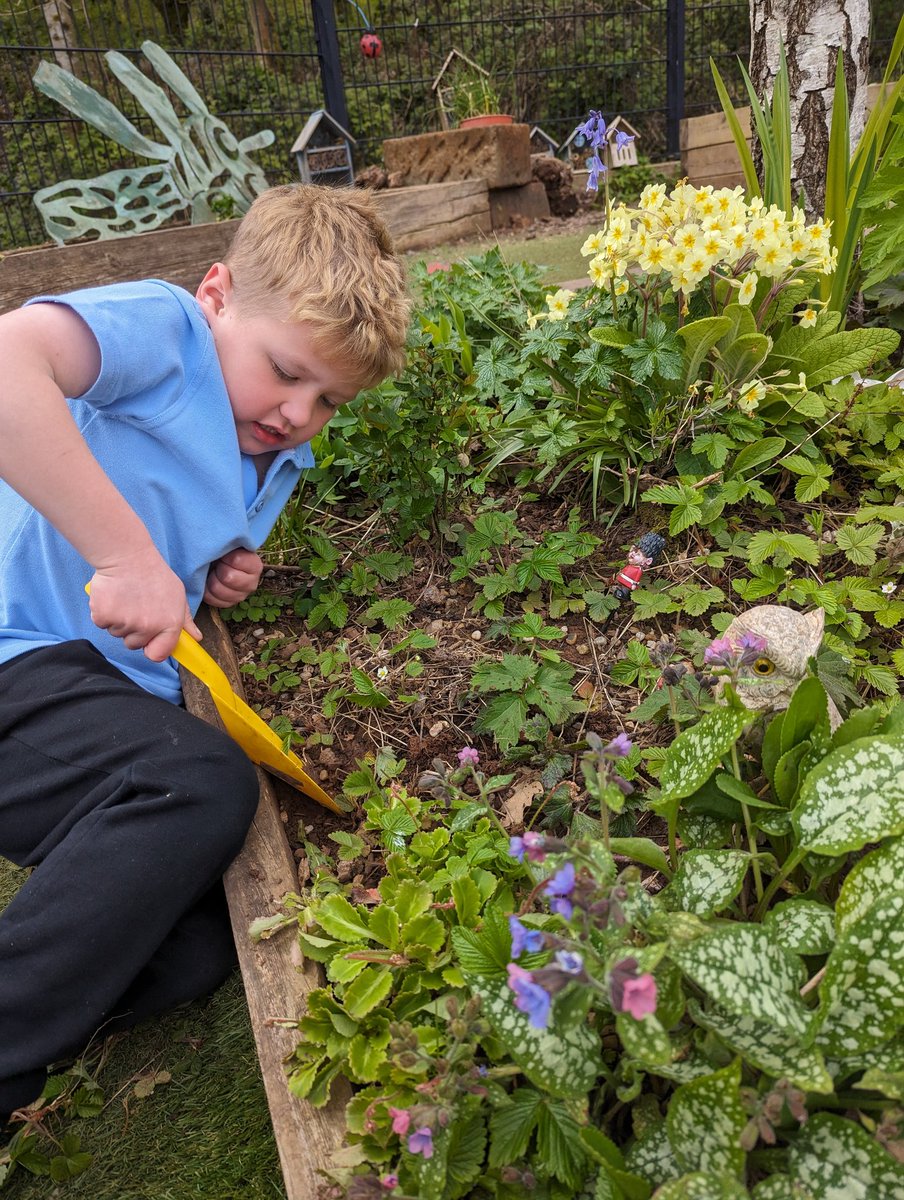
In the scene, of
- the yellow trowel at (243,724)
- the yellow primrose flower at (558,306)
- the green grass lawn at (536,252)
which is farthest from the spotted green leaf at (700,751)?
the green grass lawn at (536,252)

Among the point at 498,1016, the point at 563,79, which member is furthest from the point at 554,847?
the point at 563,79

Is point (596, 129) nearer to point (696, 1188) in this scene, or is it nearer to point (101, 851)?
point (101, 851)

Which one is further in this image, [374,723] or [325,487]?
[325,487]

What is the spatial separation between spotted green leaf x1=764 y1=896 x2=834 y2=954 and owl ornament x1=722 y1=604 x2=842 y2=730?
1.29 ft

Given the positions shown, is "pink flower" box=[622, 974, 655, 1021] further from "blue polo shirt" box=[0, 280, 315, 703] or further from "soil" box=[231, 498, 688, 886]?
"blue polo shirt" box=[0, 280, 315, 703]

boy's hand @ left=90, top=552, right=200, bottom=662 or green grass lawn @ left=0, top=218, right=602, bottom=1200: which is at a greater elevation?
boy's hand @ left=90, top=552, right=200, bottom=662

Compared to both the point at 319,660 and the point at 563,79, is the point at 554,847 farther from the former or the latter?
the point at 563,79

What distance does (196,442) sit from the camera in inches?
67.5

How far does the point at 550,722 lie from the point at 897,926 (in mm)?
833

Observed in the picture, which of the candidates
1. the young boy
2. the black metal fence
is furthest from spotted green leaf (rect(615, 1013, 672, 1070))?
the black metal fence

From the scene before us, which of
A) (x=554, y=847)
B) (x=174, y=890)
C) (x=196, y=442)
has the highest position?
(x=196, y=442)

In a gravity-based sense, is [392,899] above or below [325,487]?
below

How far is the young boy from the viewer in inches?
54.0

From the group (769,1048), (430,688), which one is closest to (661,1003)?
Answer: (769,1048)
